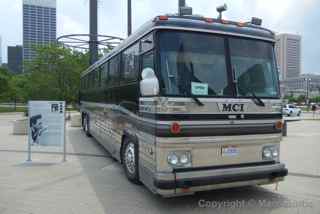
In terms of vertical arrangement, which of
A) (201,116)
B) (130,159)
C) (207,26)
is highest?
(207,26)

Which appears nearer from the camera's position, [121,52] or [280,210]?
[280,210]

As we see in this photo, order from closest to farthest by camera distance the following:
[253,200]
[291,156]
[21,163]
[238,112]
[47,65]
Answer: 1. [238,112]
2. [253,200]
3. [21,163]
4. [291,156]
5. [47,65]

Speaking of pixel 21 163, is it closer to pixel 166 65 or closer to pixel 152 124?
pixel 152 124

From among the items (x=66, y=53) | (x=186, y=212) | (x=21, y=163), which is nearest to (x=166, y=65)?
(x=186, y=212)

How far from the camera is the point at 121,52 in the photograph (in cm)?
647

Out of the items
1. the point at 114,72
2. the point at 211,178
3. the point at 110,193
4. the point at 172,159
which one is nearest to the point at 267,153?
the point at 211,178

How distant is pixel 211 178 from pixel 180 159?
55 centimetres

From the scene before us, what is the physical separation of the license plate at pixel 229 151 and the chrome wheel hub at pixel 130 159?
5.97 ft

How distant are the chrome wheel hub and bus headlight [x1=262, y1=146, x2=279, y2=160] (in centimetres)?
235

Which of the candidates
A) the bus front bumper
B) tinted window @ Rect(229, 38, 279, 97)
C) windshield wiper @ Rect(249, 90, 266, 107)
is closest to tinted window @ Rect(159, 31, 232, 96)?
tinted window @ Rect(229, 38, 279, 97)

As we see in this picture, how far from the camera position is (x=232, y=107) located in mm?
4562

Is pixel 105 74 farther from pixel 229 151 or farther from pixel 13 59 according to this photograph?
pixel 13 59

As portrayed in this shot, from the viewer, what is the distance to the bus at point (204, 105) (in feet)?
14.0

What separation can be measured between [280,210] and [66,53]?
22.0 meters
